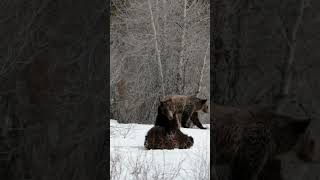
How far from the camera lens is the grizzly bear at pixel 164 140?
18.9 ft

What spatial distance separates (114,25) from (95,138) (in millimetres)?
8499

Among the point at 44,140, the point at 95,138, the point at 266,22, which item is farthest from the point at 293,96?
the point at 44,140

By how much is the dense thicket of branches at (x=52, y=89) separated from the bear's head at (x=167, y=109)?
3.06m

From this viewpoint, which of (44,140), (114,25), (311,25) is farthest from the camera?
(114,25)

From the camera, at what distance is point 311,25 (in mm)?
2410

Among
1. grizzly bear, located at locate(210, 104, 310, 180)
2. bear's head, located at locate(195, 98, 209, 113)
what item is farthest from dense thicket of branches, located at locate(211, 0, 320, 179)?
bear's head, located at locate(195, 98, 209, 113)

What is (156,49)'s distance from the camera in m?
11.0

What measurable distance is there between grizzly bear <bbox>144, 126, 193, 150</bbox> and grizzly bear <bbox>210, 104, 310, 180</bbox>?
3196 millimetres

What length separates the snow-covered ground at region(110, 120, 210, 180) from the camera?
4.81 meters

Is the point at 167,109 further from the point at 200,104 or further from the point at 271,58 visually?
the point at 271,58

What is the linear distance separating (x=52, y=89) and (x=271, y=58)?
3.96 ft

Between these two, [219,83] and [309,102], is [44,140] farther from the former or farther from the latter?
[309,102]

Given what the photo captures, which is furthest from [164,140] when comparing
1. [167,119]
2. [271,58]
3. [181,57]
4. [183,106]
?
[181,57]

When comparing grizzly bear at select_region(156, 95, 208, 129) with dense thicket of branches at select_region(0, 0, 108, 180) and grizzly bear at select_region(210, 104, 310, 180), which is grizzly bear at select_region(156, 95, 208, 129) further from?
grizzly bear at select_region(210, 104, 310, 180)
